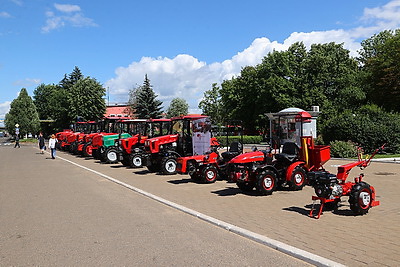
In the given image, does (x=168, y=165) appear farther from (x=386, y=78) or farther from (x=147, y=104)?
(x=147, y=104)

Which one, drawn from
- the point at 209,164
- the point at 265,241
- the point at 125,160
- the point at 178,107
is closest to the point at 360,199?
the point at 265,241

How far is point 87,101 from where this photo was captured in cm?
5481

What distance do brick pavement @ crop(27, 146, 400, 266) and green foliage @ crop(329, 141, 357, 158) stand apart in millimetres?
7604

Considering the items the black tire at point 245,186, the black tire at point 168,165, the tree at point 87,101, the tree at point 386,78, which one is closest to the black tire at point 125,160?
the black tire at point 168,165

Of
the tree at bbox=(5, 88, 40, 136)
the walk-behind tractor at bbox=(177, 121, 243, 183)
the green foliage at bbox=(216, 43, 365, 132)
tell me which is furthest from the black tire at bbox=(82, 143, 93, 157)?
the tree at bbox=(5, 88, 40, 136)

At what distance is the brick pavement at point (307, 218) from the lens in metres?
5.22

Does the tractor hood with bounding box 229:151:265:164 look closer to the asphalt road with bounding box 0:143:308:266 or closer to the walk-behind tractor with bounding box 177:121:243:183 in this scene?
the walk-behind tractor with bounding box 177:121:243:183

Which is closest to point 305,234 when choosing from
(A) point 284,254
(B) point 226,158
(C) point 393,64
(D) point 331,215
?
(A) point 284,254

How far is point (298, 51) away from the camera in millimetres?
46844

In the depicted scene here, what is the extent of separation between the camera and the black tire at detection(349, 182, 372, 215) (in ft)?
23.6

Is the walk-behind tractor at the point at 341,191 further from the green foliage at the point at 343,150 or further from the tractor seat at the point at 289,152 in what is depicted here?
the green foliage at the point at 343,150

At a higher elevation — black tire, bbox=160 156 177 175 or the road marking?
black tire, bbox=160 156 177 175

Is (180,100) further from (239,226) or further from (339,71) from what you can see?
(239,226)

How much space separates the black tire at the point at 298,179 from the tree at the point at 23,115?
6611 centimetres
